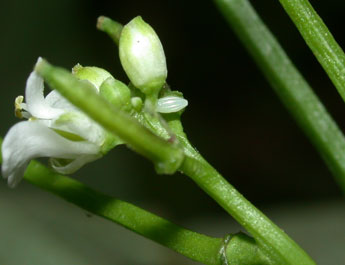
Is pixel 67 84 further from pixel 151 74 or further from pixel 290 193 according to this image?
pixel 290 193

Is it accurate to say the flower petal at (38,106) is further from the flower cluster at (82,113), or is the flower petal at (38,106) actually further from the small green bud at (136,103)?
the small green bud at (136,103)

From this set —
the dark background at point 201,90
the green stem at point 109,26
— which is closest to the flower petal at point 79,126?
the green stem at point 109,26

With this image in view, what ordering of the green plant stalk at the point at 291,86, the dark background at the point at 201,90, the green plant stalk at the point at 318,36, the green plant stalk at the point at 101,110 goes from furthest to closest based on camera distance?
1. the dark background at the point at 201,90
2. the green plant stalk at the point at 291,86
3. the green plant stalk at the point at 318,36
4. the green plant stalk at the point at 101,110

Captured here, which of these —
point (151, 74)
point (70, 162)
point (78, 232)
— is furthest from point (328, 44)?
point (78, 232)

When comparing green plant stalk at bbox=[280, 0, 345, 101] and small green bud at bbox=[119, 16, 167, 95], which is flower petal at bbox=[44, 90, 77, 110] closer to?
small green bud at bbox=[119, 16, 167, 95]

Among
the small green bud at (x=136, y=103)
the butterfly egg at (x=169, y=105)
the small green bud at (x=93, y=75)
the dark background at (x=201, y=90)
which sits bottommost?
the dark background at (x=201, y=90)
